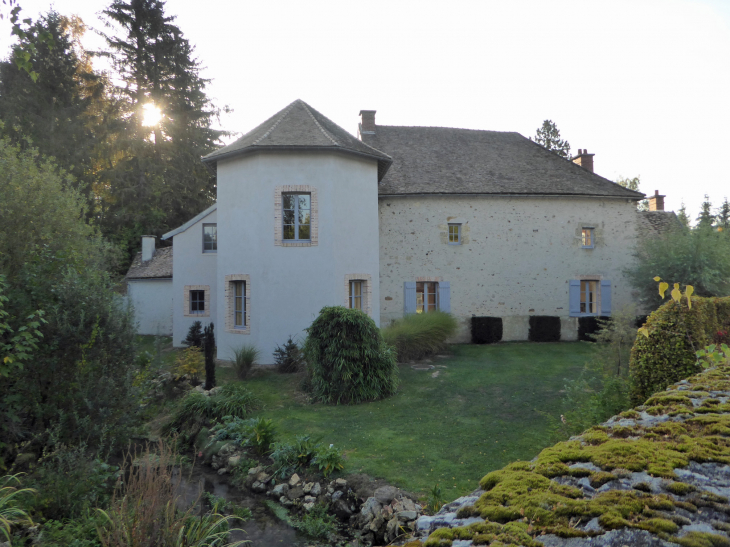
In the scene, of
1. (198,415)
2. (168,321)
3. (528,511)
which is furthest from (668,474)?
(168,321)

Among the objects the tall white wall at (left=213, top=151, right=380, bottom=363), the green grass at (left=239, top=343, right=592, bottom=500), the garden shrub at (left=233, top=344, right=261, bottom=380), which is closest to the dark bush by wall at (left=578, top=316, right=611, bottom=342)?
the green grass at (left=239, top=343, right=592, bottom=500)

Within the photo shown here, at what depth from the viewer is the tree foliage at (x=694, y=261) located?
14.2 m

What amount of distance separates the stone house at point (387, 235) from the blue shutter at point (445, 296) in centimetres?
8

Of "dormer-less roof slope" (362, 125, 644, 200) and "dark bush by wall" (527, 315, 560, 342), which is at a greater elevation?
"dormer-less roof slope" (362, 125, 644, 200)

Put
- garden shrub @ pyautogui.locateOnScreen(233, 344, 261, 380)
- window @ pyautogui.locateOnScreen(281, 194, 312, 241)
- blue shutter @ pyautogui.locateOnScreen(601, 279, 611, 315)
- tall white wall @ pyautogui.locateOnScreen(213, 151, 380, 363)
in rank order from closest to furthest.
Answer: garden shrub @ pyautogui.locateOnScreen(233, 344, 261, 380), tall white wall @ pyautogui.locateOnScreen(213, 151, 380, 363), window @ pyautogui.locateOnScreen(281, 194, 312, 241), blue shutter @ pyautogui.locateOnScreen(601, 279, 611, 315)

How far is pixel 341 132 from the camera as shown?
1386cm

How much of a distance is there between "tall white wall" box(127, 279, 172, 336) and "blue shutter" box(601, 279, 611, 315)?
55.6ft

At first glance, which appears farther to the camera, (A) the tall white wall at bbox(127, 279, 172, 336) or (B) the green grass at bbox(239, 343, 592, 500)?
(A) the tall white wall at bbox(127, 279, 172, 336)

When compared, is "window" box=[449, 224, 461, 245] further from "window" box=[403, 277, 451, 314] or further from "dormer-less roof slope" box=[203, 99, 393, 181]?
"dormer-less roof slope" box=[203, 99, 393, 181]

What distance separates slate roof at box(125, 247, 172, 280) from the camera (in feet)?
61.3

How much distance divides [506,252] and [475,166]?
367 cm

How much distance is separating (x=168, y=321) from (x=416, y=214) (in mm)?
11256

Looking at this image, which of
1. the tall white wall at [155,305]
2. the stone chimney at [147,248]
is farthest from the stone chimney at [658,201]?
the stone chimney at [147,248]

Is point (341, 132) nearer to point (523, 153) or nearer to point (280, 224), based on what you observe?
point (280, 224)
